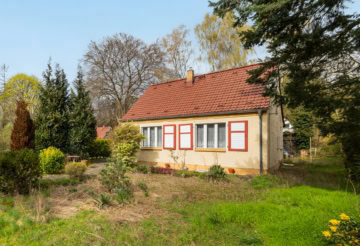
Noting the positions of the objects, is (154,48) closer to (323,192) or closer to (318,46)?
(318,46)

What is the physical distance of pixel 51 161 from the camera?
11.4m

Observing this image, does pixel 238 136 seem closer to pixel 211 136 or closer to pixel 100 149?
pixel 211 136

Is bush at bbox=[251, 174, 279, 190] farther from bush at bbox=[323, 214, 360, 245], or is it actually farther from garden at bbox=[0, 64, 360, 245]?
bush at bbox=[323, 214, 360, 245]

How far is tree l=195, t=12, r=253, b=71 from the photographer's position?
22.6m

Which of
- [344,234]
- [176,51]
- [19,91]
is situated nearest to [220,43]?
[176,51]

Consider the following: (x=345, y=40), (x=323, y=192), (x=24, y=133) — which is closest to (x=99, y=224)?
(x=323, y=192)

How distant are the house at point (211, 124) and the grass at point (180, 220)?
4.60 meters

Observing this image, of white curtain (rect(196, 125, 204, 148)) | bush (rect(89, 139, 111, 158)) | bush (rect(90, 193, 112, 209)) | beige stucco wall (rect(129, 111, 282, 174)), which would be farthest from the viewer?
bush (rect(89, 139, 111, 158))

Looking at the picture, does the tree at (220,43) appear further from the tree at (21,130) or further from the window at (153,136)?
the tree at (21,130)

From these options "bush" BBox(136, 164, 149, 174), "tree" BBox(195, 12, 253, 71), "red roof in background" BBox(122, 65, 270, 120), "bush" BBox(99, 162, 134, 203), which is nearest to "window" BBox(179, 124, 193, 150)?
"red roof in background" BBox(122, 65, 270, 120)

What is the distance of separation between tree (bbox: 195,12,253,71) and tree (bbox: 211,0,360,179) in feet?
49.5

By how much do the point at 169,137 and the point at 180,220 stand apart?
30.7 ft

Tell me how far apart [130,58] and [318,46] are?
77.2 ft

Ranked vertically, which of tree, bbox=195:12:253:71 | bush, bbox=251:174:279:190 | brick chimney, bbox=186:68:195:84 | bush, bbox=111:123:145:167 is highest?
tree, bbox=195:12:253:71
